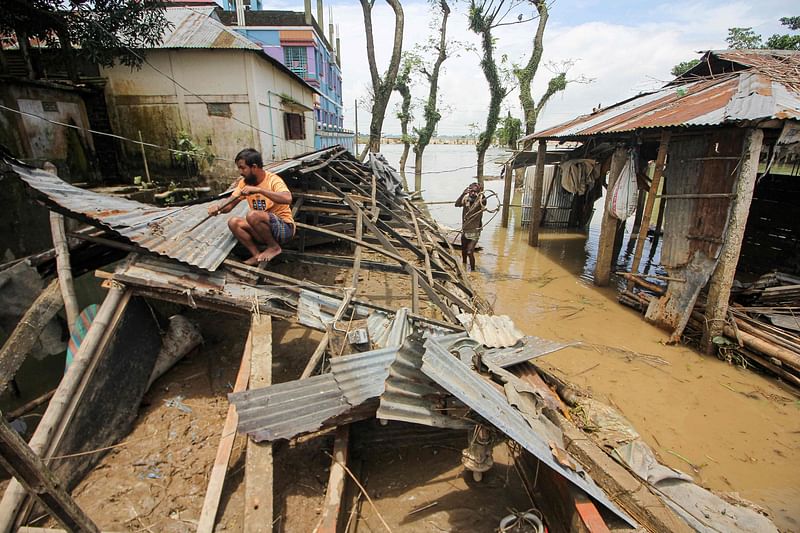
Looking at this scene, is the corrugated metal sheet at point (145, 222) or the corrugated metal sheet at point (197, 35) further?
the corrugated metal sheet at point (197, 35)

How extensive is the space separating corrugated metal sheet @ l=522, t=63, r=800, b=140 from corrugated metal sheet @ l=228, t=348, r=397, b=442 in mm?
6157

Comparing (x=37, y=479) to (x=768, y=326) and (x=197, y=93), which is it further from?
(x=197, y=93)

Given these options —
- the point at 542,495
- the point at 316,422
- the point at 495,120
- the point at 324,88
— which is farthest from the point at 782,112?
the point at 324,88

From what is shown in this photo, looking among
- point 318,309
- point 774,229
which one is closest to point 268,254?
point 318,309

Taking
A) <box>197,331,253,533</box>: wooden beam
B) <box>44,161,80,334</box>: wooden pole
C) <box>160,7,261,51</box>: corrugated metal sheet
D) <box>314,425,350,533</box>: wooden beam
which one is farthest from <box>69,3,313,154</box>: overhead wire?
<box>314,425,350,533</box>: wooden beam

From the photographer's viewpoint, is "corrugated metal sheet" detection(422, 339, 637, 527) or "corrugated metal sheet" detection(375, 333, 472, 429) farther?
"corrugated metal sheet" detection(375, 333, 472, 429)

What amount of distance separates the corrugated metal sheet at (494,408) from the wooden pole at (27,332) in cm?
334

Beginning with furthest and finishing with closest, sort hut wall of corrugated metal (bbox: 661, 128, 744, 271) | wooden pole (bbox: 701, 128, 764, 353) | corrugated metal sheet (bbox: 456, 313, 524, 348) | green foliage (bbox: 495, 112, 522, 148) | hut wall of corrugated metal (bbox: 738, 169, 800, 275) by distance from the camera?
green foliage (bbox: 495, 112, 522, 148)
hut wall of corrugated metal (bbox: 738, 169, 800, 275)
hut wall of corrugated metal (bbox: 661, 128, 744, 271)
wooden pole (bbox: 701, 128, 764, 353)
corrugated metal sheet (bbox: 456, 313, 524, 348)

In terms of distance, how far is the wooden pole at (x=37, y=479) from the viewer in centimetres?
164

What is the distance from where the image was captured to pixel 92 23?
28.6ft

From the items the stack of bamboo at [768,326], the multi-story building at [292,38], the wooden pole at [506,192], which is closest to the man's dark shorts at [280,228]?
the stack of bamboo at [768,326]

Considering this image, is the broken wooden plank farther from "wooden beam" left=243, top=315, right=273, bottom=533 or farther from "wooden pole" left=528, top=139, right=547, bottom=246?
"wooden beam" left=243, top=315, right=273, bottom=533

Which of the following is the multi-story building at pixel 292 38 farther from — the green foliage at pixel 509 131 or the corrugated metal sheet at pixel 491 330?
the corrugated metal sheet at pixel 491 330

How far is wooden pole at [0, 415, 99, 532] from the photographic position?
5.37ft
